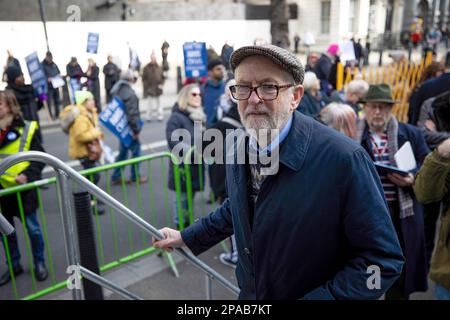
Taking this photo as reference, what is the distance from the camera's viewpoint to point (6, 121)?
Answer: 11.2ft

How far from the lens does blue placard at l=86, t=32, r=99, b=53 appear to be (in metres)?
2.89

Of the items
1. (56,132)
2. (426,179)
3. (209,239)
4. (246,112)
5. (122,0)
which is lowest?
(56,132)

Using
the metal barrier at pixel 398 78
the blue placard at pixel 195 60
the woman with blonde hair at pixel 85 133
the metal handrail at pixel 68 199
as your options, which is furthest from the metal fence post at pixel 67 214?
the metal barrier at pixel 398 78

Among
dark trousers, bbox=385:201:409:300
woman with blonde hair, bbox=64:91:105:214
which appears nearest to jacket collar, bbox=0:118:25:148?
woman with blonde hair, bbox=64:91:105:214

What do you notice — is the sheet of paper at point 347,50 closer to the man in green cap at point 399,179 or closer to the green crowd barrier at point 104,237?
the green crowd barrier at point 104,237

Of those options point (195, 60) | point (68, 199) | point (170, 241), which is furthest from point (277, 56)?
point (195, 60)

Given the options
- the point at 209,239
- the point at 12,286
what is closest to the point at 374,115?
the point at 209,239

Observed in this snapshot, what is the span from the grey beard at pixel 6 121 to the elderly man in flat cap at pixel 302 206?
2603mm

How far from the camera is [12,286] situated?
369 cm

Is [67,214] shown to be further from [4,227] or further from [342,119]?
[342,119]

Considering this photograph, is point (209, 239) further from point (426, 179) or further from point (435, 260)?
point (435, 260)

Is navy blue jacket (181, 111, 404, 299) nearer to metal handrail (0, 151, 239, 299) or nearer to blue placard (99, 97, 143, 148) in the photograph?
metal handrail (0, 151, 239, 299)

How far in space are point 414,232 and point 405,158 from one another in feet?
1.71

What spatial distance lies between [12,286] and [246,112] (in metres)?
3.23
